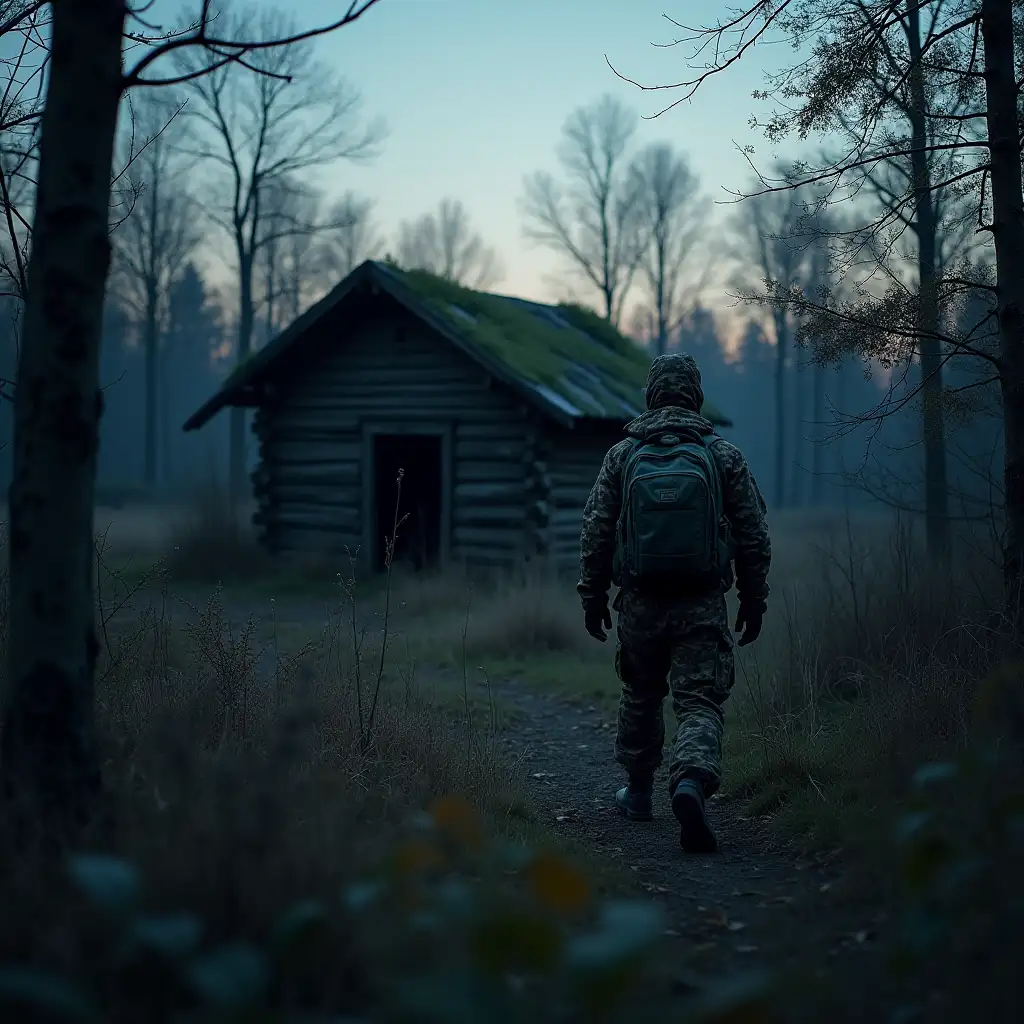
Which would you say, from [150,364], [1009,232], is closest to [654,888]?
[1009,232]

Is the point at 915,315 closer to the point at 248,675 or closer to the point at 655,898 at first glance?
the point at 655,898

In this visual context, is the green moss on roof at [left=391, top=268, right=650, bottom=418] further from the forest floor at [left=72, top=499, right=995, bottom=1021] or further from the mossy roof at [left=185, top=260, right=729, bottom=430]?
the forest floor at [left=72, top=499, right=995, bottom=1021]

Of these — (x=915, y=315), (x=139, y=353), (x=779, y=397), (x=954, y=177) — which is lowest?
(x=915, y=315)

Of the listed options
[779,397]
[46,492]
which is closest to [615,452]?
[46,492]

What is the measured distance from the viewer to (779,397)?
35719 mm

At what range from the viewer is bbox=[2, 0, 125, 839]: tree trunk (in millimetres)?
2756

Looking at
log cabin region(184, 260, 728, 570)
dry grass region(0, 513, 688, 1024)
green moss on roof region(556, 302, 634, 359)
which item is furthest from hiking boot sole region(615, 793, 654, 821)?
green moss on roof region(556, 302, 634, 359)

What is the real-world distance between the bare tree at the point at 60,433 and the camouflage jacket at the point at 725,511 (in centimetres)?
266

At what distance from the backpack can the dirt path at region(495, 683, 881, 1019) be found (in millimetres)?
1212

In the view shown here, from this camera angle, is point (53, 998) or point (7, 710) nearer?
point (53, 998)

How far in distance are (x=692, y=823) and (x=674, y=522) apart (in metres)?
1.33

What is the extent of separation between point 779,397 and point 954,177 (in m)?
30.9

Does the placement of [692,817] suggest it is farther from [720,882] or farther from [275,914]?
[275,914]

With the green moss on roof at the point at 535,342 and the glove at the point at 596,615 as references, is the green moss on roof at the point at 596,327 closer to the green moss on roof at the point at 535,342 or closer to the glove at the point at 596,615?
the green moss on roof at the point at 535,342
